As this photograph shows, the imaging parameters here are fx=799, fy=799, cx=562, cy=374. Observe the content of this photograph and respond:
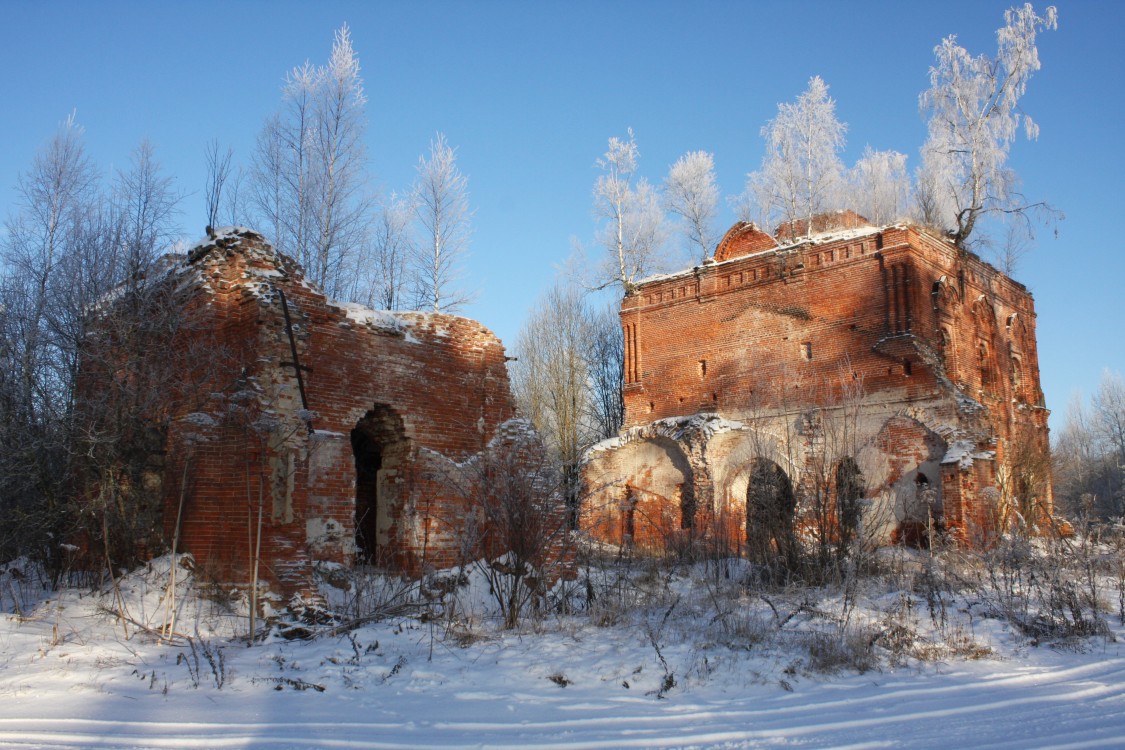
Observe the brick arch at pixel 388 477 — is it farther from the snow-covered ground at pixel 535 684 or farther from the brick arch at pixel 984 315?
the brick arch at pixel 984 315

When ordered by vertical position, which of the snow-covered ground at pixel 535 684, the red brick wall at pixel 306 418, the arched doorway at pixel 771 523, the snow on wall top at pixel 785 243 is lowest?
the snow-covered ground at pixel 535 684

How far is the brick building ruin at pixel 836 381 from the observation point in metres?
16.3

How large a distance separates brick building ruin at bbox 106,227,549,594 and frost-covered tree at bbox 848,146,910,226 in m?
24.3

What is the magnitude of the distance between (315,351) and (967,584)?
8.09 meters

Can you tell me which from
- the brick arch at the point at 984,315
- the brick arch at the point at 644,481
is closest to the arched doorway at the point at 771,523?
the brick arch at the point at 644,481

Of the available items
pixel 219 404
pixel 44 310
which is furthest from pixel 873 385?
pixel 44 310

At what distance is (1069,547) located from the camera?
902 centimetres

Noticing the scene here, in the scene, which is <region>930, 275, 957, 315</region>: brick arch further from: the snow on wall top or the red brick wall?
the red brick wall

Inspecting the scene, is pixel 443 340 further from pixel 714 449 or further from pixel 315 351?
pixel 714 449

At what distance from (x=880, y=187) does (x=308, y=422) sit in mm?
29643

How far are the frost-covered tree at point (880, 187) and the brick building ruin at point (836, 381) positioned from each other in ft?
31.4

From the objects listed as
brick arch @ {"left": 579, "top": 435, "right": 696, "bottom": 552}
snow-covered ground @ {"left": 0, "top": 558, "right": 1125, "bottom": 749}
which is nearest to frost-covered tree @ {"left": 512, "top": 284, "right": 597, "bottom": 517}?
brick arch @ {"left": 579, "top": 435, "right": 696, "bottom": 552}

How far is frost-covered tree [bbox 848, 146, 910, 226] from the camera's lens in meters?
31.7

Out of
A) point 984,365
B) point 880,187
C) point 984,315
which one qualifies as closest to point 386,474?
point 984,365
